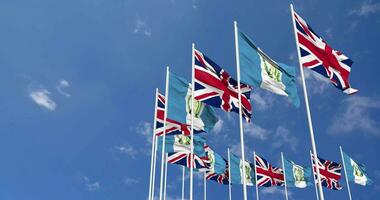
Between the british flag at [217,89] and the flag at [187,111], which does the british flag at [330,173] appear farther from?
the british flag at [217,89]

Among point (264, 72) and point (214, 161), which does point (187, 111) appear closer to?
point (264, 72)

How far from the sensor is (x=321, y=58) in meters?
16.8

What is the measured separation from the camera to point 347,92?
16.6 meters

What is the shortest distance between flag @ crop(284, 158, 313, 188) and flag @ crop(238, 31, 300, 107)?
21202mm

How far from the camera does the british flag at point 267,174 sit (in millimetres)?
34469

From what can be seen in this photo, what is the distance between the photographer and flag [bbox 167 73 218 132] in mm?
20391

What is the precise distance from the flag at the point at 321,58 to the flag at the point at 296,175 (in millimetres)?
21549

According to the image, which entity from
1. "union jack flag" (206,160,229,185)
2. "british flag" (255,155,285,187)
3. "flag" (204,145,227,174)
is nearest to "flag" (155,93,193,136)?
"flag" (204,145,227,174)

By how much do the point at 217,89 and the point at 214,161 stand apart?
45.4ft

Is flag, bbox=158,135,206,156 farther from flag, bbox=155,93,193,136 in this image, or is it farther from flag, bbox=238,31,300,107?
flag, bbox=238,31,300,107

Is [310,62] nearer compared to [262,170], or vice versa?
[310,62]

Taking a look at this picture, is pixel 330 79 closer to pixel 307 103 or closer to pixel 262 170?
pixel 307 103

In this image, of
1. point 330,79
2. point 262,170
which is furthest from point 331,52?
point 262,170

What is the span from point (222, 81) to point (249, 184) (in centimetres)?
1973
